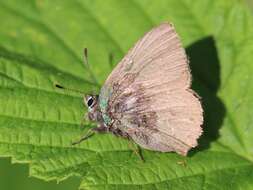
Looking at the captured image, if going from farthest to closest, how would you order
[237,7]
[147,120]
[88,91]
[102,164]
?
[237,7] → [88,91] → [147,120] → [102,164]

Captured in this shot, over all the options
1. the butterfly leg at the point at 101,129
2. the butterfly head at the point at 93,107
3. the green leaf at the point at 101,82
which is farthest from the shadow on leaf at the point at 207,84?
the butterfly head at the point at 93,107

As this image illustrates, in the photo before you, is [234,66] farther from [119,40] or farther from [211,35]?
[119,40]

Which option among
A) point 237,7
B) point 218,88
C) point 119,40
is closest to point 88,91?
point 119,40

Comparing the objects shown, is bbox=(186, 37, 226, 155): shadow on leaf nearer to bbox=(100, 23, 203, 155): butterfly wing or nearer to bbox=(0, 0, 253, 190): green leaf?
bbox=(0, 0, 253, 190): green leaf

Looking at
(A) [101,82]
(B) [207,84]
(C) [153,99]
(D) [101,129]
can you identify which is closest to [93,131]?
(D) [101,129]

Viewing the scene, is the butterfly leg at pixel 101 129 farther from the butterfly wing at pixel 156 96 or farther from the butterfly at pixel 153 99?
the butterfly wing at pixel 156 96

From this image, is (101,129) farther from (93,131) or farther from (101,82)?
(101,82)
